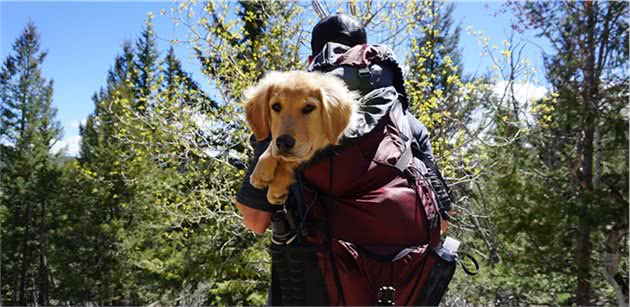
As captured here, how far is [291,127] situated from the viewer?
1197 millimetres

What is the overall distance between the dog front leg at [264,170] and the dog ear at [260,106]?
8 cm

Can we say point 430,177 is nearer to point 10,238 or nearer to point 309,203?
point 309,203

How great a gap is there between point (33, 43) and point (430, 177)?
801 inches

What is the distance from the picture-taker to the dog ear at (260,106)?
128 centimetres

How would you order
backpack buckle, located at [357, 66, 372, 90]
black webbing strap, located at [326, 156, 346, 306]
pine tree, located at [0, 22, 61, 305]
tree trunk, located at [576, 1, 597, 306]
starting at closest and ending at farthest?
black webbing strap, located at [326, 156, 346, 306] < backpack buckle, located at [357, 66, 372, 90] < tree trunk, located at [576, 1, 597, 306] < pine tree, located at [0, 22, 61, 305]

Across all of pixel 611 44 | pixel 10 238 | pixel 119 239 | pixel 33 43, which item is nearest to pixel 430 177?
pixel 611 44

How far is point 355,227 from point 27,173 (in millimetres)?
21522

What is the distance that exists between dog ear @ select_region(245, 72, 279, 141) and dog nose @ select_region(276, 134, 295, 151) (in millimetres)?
135

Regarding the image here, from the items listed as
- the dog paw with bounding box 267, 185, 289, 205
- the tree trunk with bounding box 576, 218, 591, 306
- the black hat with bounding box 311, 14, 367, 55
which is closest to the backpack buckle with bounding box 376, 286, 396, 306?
the dog paw with bounding box 267, 185, 289, 205

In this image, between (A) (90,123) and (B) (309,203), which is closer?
(B) (309,203)

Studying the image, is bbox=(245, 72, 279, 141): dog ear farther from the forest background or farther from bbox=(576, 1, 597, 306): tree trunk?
bbox=(576, 1, 597, 306): tree trunk

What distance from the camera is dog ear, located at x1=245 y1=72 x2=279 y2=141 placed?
4.19ft

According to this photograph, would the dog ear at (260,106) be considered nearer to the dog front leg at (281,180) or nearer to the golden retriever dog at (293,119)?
the golden retriever dog at (293,119)

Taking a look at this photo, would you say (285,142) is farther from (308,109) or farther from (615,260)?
(615,260)
